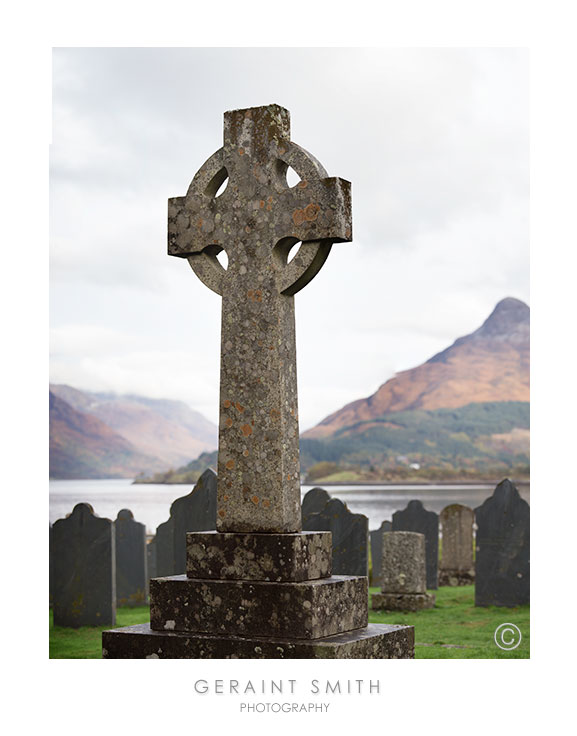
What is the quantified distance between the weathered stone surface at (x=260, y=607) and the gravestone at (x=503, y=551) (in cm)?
639

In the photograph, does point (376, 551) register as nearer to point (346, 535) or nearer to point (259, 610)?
point (346, 535)

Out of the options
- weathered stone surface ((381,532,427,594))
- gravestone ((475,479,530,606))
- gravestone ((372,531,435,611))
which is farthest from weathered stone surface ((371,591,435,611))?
gravestone ((475,479,530,606))

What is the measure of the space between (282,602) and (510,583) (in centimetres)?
709

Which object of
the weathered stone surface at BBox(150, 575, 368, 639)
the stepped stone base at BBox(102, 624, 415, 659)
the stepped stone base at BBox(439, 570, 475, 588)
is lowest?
the stepped stone base at BBox(439, 570, 475, 588)

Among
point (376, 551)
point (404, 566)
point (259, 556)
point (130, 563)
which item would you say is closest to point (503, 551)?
point (404, 566)

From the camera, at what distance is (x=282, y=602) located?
528 centimetres

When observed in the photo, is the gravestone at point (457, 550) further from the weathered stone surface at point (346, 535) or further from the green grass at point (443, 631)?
the weathered stone surface at point (346, 535)

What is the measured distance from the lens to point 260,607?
5.34 meters

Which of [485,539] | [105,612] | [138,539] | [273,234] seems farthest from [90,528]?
[273,234]

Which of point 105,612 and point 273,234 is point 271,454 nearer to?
point 273,234

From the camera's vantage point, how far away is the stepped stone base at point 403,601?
11680 millimetres

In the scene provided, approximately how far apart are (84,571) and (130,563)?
1.84m

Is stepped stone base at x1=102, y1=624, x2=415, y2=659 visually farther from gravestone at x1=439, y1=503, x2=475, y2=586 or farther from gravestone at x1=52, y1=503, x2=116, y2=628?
gravestone at x1=439, y1=503, x2=475, y2=586

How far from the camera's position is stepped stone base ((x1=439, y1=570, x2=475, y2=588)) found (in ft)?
48.6
